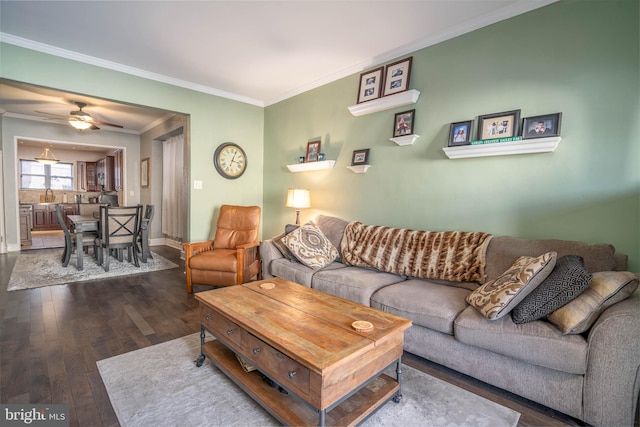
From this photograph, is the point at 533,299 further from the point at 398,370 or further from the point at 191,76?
the point at 191,76

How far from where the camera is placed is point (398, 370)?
1635 mm

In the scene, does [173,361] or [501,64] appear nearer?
[173,361]

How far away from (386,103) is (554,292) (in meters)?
2.25

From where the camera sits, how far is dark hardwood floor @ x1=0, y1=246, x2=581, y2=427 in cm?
162

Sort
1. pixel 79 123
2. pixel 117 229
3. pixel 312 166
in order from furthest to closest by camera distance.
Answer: pixel 79 123, pixel 117 229, pixel 312 166

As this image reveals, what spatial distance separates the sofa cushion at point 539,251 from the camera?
1843mm

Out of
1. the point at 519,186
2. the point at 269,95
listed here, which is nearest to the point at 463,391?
the point at 519,186

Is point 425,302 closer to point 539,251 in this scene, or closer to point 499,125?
point 539,251

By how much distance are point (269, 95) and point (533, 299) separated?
423cm

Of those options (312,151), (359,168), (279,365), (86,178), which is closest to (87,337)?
(279,365)

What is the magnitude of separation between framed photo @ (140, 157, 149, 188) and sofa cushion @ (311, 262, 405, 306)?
568 centimetres

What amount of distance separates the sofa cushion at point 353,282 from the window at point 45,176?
414 inches

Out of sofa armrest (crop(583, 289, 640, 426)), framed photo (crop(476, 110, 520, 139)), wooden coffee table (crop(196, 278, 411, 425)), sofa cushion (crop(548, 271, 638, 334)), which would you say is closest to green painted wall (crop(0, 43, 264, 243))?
wooden coffee table (crop(196, 278, 411, 425))

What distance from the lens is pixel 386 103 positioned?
3.11 metres
